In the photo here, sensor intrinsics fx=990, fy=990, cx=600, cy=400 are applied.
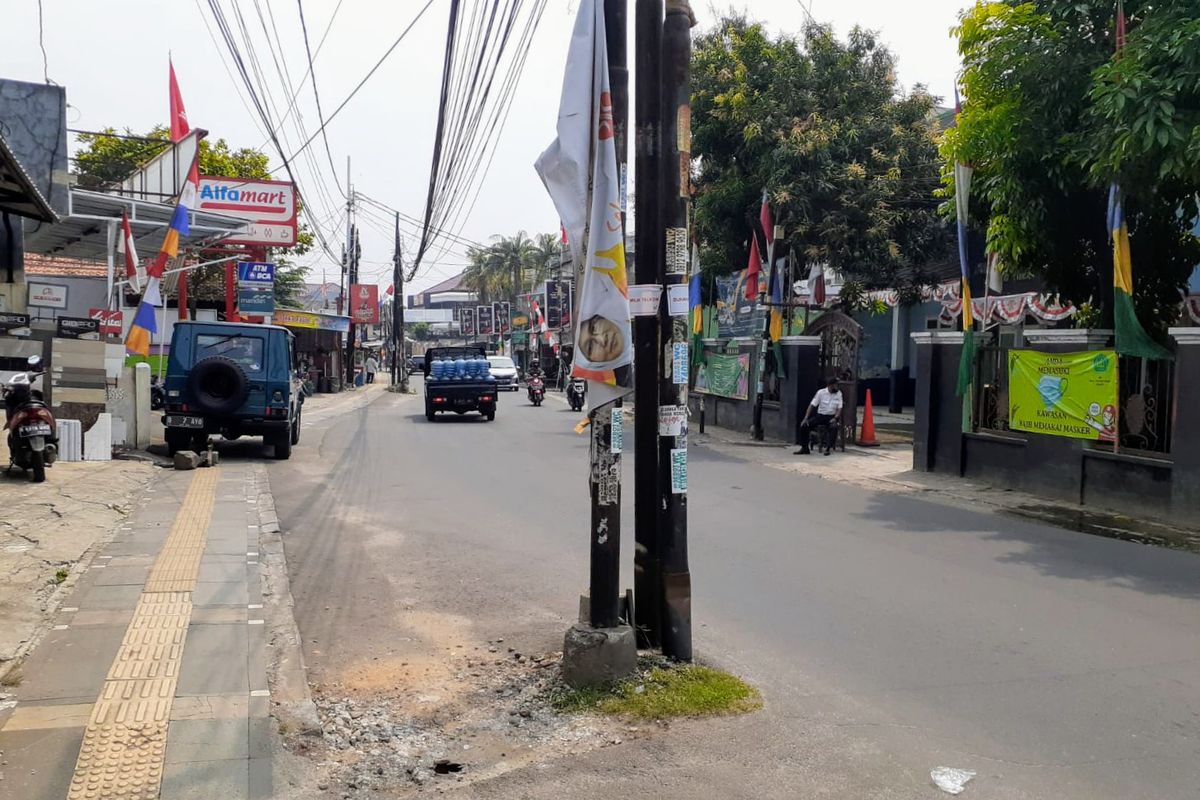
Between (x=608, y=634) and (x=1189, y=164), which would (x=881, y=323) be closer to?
(x=1189, y=164)

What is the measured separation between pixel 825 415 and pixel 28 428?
12829 mm

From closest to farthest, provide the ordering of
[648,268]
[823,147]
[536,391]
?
[648,268], [823,147], [536,391]

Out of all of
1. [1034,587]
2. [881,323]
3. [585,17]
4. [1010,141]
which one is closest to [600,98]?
[585,17]

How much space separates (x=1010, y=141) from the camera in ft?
39.1

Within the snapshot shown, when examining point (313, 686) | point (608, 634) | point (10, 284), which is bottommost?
point (313, 686)

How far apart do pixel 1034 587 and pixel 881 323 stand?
996 inches

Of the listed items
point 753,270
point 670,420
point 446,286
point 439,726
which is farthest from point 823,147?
point 446,286

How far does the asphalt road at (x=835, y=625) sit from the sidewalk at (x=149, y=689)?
56cm

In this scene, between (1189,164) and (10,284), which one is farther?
(10,284)

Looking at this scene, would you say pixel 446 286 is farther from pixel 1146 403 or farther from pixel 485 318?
pixel 1146 403

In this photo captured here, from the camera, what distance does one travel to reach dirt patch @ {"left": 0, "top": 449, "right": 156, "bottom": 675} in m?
6.46

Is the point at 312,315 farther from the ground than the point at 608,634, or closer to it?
farther from the ground

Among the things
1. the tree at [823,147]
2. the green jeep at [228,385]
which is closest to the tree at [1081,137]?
the tree at [823,147]

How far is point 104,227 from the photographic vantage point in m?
23.2
